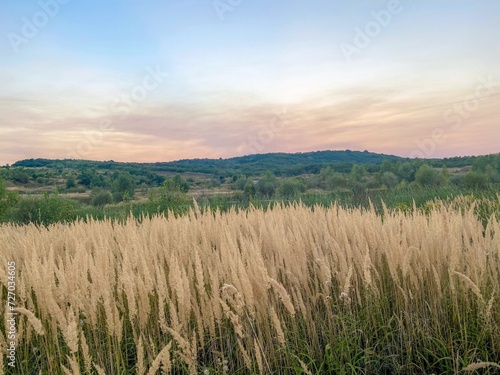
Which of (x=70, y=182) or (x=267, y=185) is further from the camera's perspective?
(x=70, y=182)

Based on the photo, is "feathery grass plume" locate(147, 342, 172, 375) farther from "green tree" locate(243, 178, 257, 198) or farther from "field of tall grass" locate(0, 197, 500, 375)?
"green tree" locate(243, 178, 257, 198)

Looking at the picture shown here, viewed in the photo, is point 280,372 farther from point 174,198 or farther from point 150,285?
point 174,198

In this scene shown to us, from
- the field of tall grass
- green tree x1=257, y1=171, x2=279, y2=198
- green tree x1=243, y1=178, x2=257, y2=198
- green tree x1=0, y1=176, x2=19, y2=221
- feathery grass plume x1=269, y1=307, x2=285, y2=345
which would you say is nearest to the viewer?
feathery grass plume x1=269, y1=307, x2=285, y2=345

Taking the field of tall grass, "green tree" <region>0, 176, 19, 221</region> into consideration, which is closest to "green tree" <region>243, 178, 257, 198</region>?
"green tree" <region>0, 176, 19, 221</region>

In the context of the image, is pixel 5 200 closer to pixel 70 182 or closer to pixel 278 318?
pixel 278 318

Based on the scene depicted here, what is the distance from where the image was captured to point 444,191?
14727 mm

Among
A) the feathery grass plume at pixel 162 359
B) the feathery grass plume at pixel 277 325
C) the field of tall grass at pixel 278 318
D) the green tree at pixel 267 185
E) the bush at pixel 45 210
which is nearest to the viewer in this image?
the feathery grass plume at pixel 162 359

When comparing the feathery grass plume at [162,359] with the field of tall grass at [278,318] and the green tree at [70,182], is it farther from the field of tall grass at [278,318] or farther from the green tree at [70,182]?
the green tree at [70,182]

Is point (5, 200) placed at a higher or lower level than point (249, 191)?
higher

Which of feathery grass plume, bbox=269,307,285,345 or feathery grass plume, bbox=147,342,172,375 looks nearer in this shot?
feathery grass plume, bbox=147,342,172,375

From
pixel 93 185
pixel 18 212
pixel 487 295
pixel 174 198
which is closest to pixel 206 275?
pixel 487 295

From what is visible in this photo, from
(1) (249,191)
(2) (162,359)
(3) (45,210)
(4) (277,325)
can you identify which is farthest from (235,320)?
(1) (249,191)

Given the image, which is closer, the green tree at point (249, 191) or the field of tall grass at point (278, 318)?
the field of tall grass at point (278, 318)

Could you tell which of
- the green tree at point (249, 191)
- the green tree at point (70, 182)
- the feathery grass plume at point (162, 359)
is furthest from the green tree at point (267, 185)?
the feathery grass plume at point (162, 359)
